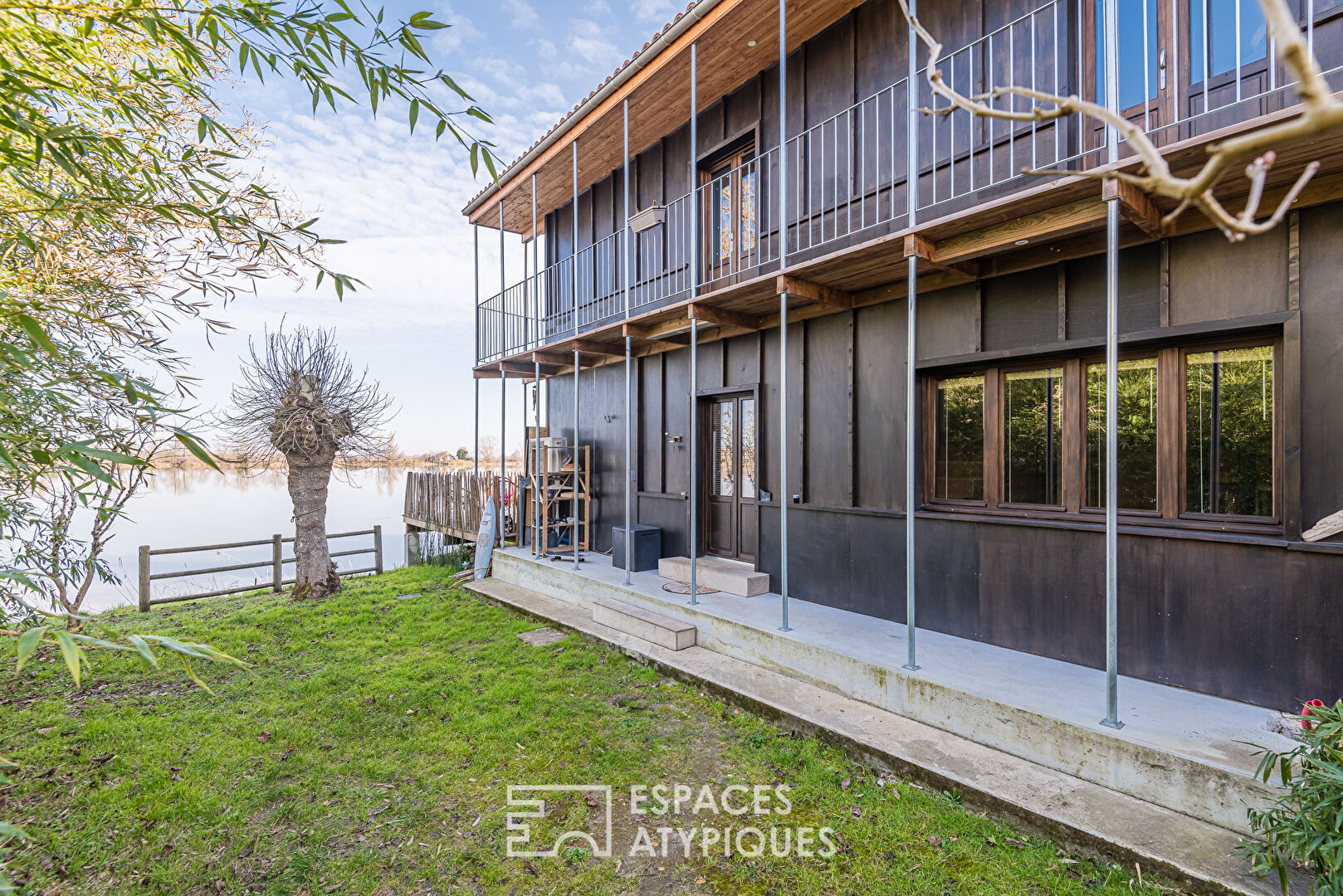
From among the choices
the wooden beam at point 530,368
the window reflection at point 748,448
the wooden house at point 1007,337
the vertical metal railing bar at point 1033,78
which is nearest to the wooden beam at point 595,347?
the wooden house at point 1007,337

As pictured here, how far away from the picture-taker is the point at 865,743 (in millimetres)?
3551

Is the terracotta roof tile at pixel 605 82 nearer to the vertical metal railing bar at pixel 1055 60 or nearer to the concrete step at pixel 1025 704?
the vertical metal railing bar at pixel 1055 60

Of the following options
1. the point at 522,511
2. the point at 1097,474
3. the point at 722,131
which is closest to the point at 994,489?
the point at 1097,474

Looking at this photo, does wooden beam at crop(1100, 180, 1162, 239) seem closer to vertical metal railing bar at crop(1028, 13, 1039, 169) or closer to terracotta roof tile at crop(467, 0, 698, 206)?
vertical metal railing bar at crop(1028, 13, 1039, 169)

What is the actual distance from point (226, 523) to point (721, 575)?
33.4ft

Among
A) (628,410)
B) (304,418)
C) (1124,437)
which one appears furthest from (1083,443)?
(304,418)

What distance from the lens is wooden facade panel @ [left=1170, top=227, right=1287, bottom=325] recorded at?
3.45 meters

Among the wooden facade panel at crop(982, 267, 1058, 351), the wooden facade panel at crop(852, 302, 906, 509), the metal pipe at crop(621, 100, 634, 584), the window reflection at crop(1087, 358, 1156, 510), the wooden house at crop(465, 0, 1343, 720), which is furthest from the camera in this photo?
the metal pipe at crop(621, 100, 634, 584)

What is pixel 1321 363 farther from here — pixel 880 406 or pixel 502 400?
pixel 502 400

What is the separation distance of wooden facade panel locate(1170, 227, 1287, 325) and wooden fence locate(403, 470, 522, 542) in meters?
7.78

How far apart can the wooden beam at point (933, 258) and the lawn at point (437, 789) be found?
327 centimetres

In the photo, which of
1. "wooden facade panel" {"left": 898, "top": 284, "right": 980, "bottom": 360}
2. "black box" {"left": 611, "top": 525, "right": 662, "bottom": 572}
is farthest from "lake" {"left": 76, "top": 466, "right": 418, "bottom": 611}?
"wooden facade panel" {"left": 898, "top": 284, "right": 980, "bottom": 360}

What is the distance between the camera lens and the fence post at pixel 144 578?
7.70 metres

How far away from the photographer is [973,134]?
185 inches
